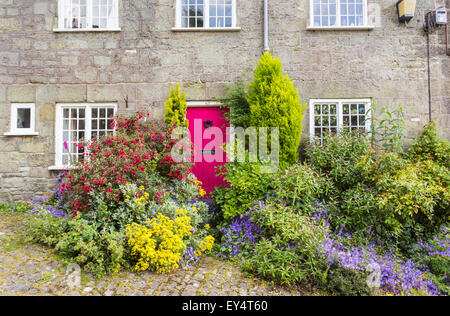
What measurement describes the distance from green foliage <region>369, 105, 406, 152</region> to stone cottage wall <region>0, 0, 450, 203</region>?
396 mm

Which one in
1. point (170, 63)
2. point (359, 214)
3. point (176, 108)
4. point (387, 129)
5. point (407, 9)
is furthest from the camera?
point (170, 63)

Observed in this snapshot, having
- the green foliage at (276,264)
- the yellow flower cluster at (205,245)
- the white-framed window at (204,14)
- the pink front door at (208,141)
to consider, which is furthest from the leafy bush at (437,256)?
the white-framed window at (204,14)

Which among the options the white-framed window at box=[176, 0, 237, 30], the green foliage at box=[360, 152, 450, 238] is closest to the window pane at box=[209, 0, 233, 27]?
the white-framed window at box=[176, 0, 237, 30]

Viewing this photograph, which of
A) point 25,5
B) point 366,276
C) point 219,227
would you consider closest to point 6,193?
point 25,5

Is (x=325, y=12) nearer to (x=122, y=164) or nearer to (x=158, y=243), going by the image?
(x=122, y=164)

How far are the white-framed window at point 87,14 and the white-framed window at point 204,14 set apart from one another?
1.62 metres

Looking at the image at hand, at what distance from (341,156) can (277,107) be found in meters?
1.60

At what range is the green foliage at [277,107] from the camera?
5.54 m

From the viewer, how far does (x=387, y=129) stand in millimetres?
6098

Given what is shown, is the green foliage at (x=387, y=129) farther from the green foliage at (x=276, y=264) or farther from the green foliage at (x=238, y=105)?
the green foliage at (x=276, y=264)

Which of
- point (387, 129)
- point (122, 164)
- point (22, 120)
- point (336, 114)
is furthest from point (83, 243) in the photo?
point (387, 129)

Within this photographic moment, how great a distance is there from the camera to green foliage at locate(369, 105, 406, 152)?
18.1ft

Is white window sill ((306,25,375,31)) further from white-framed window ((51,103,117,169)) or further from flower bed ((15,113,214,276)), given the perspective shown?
white-framed window ((51,103,117,169))

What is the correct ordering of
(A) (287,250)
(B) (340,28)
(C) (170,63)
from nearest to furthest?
(A) (287,250) < (B) (340,28) < (C) (170,63)
